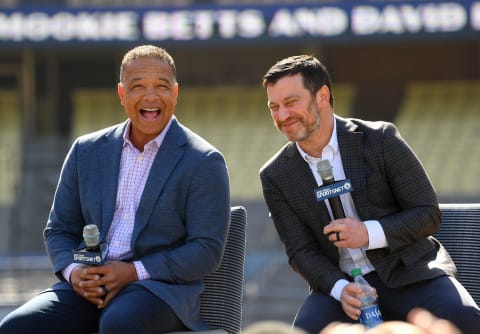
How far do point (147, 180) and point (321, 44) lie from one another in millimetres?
12364

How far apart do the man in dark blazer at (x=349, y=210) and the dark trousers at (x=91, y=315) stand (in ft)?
1.97

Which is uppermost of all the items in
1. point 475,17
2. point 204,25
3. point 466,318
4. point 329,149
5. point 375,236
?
point 204,25

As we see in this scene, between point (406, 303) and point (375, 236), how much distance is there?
303 millimetres

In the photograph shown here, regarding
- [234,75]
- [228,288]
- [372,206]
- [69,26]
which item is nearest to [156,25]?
[69,26]

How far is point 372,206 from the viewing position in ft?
12.5

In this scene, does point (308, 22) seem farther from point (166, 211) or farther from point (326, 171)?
point (326, 171)

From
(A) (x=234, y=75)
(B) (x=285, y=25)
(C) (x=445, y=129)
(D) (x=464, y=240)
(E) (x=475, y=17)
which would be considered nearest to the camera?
(D) (x=464, y=240)

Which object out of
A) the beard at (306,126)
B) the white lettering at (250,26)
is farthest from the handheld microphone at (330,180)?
the white lettering at (250,26)

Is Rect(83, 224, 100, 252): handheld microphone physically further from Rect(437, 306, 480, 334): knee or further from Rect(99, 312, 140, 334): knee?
Rect(437, 306, 480, 334): knee

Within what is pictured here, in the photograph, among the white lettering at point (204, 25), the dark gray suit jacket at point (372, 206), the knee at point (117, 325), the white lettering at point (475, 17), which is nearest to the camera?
the knee at point (117, 325)

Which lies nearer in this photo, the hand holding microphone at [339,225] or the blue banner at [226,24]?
the hand holding microphone at [339,225]

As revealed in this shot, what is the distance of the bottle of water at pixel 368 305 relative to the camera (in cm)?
347

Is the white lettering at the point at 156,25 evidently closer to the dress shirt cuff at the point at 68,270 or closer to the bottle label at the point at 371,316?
the dress shirt cuff at the point at 68,270

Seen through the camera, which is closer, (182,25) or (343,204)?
(343,204)
